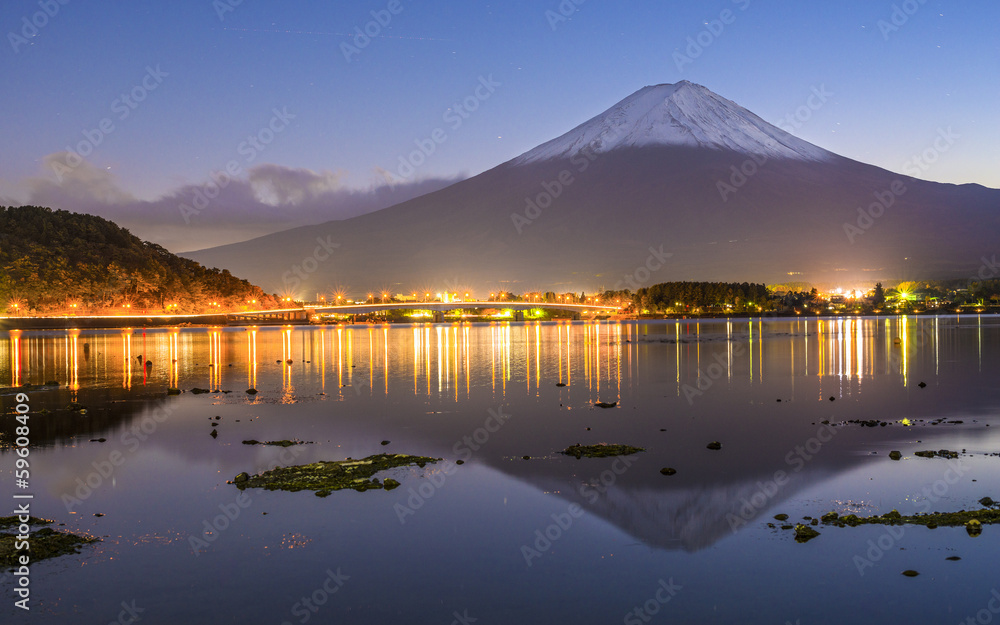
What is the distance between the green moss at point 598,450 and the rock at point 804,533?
529 centimetres

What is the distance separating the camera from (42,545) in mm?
9508

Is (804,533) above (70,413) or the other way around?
the other way around

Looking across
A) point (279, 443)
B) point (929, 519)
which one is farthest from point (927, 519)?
point (279, 443)

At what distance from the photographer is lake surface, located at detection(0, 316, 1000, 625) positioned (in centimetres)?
812

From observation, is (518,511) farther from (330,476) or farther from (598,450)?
(598,450)

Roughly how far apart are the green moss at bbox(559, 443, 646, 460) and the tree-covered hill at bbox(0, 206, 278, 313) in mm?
121492

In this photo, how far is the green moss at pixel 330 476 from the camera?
1261cm

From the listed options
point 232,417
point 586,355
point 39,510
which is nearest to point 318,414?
point 232,417

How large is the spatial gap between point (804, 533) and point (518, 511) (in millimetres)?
3714

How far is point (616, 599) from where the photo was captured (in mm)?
8164

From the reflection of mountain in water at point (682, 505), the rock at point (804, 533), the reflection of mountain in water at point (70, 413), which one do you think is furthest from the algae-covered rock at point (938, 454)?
the reflection of mountain in water at point (70, 413)

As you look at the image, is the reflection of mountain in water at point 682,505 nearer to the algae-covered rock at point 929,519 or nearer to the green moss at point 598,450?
the algae-covered rock at point 929,519

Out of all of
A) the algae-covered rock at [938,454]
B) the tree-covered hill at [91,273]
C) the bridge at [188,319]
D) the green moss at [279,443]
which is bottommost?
the algae-covered rock at [938,454]

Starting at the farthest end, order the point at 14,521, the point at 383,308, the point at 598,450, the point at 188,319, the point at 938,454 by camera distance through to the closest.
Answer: the point at 383,308, the point at 188,319, the point at 598,450, the point at 938,454, the point at 14,521
